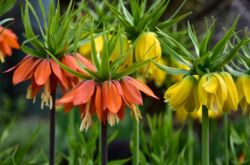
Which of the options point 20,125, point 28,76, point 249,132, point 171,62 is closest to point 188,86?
point 28,76

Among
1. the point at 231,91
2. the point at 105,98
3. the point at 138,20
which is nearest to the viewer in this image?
the point at 105,98

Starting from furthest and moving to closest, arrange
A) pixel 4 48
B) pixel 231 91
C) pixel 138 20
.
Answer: pixel 4 48
pixel 138 20
pixel 231 91

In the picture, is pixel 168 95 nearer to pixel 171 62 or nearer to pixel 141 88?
pixel 141 88

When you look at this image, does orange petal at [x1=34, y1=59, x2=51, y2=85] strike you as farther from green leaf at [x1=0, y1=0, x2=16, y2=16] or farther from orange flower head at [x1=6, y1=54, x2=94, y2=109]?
green leaf at [x1=0, y1=0, x2=16, y2=16]

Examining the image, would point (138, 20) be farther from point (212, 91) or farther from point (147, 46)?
point (212, 91)

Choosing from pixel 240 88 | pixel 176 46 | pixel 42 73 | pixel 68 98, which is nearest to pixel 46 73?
pixel 42 73

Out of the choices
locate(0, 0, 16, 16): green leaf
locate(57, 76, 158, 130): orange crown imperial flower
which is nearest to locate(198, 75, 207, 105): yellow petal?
locate(57, 76, 158, 130): orange crown imperial flower

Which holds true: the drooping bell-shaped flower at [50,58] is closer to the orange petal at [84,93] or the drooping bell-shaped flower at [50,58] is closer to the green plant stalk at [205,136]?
the orange petal at [84,93]

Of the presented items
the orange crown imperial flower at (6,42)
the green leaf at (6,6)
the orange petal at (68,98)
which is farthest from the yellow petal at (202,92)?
the orange crown imperial flower at (6,42)
